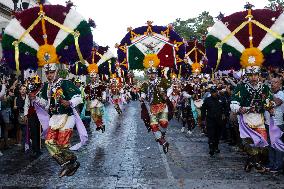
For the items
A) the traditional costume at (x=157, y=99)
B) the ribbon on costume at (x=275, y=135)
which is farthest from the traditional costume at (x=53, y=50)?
the ribbon on costume at (x=275, y=135)

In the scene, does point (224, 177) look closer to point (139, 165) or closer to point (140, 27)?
point (139, 165)

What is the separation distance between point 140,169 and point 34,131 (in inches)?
130

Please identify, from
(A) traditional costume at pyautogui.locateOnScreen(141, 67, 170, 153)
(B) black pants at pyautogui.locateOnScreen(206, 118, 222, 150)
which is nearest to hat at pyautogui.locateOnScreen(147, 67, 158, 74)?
(A) traditional costume at pyautogui.locateOnScreen(141, 67, 170, 153)

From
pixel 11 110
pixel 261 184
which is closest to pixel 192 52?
pixel 11 110

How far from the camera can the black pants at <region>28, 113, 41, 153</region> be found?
38.2ft

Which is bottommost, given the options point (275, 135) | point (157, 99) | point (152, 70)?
point (275, 135)

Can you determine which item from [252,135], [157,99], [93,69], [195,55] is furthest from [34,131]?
[195,55]

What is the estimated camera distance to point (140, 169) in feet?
31.9

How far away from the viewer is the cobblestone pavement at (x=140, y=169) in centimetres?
832

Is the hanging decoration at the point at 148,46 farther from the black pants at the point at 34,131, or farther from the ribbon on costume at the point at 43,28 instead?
the ribbon on costume at the point at 43,28

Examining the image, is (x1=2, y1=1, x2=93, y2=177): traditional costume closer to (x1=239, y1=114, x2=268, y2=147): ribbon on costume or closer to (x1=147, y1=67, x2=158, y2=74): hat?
(x1=239, y1=114, x2=268, y2=147): ribbon on costume

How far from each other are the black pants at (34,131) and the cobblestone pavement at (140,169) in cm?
31

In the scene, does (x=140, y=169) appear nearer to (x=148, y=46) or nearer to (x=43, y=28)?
(x=43, y=28)

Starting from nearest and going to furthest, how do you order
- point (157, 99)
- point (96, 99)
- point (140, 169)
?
point (140, 169) → point (157, 99) → point (96, 99)
